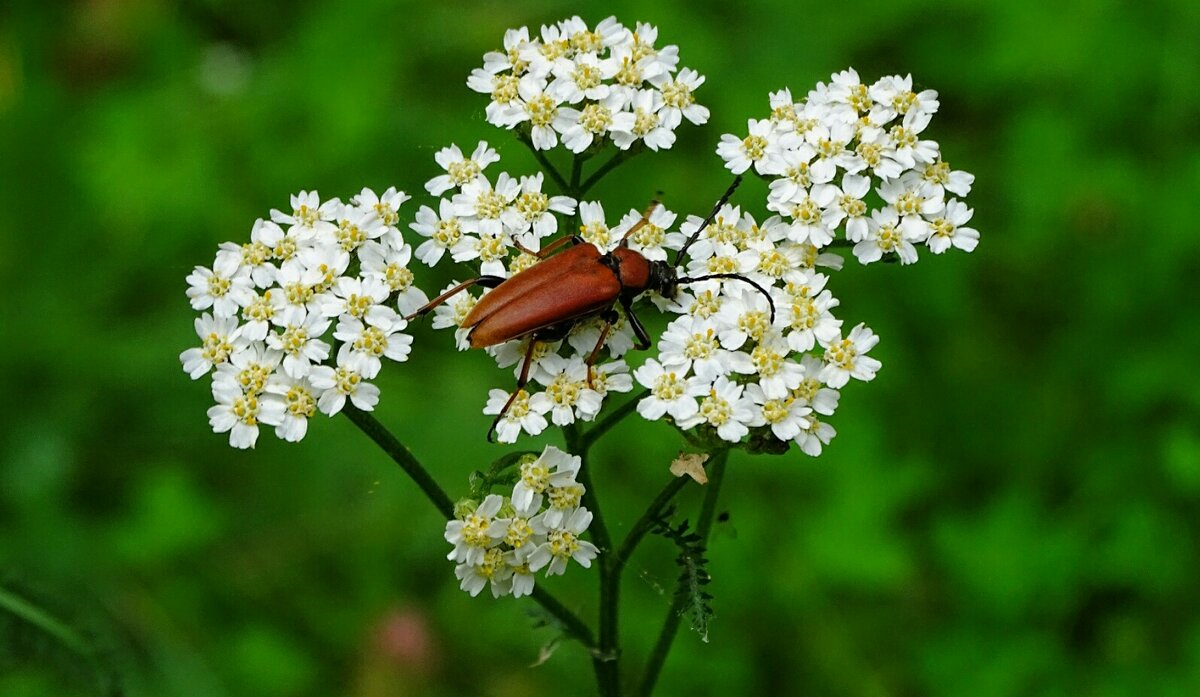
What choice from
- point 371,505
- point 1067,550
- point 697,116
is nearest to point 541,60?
point 697,116

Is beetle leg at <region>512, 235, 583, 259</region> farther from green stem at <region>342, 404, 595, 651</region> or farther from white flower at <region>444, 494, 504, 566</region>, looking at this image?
white flower at <region>444, 494, 504, 566</region>

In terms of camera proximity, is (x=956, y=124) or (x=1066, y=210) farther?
(x=956, y=124)

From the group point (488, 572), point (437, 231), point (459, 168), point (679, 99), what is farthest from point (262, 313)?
point (679, 99)

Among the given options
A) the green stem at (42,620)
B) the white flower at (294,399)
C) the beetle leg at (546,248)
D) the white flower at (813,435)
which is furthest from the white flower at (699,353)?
the green stem at (42,620)

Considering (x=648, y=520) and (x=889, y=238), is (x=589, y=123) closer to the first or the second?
(x=889, y=238)

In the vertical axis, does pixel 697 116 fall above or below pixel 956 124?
below

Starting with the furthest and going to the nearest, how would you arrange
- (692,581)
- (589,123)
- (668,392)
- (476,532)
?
(589,123)
(668,392)
(476,532)
(692,581)

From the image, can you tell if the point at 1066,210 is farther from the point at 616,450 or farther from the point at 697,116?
the point at 697,116
